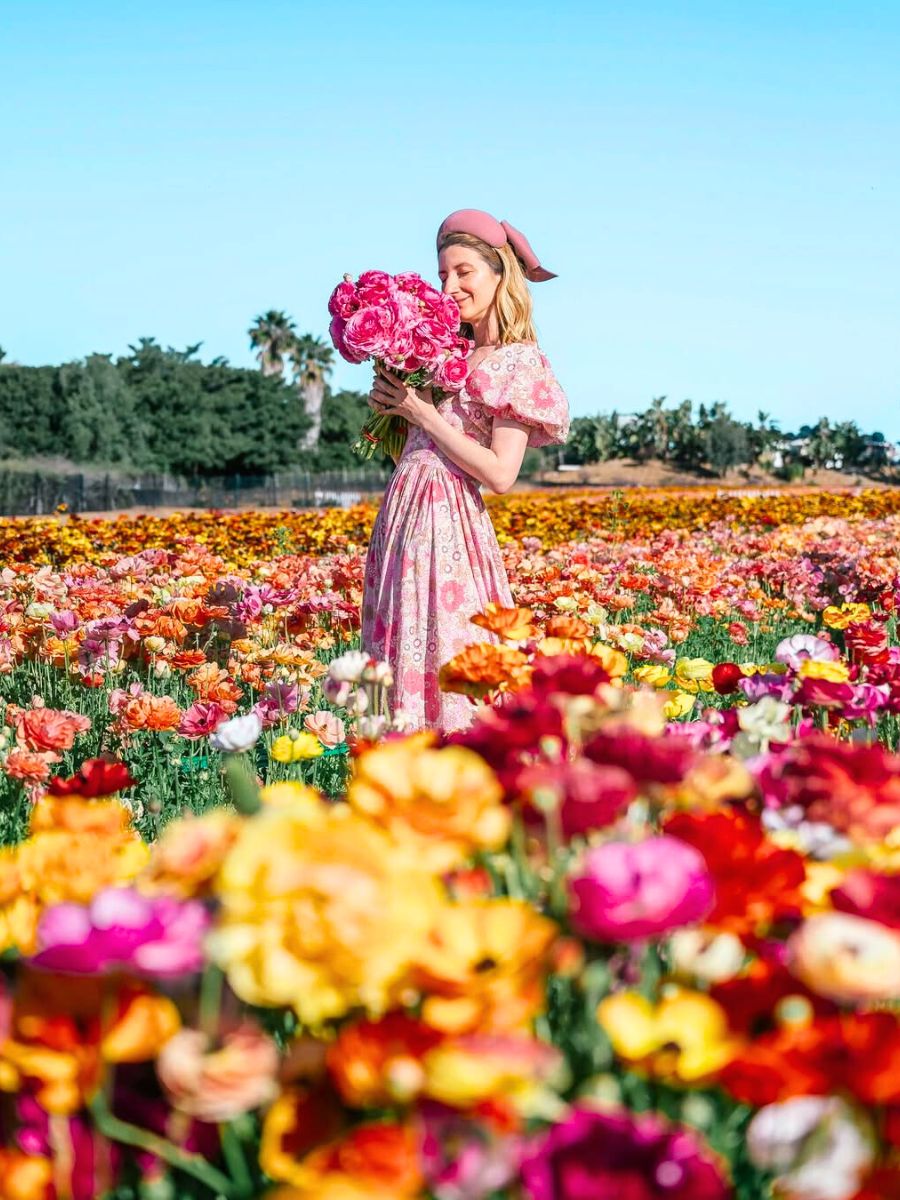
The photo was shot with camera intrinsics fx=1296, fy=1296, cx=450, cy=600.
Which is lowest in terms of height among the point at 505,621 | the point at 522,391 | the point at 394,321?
the point at 505,621

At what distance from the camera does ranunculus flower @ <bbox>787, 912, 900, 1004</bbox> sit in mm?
694

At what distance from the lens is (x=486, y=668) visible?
1.33 metres

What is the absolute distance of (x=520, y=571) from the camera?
17.7 ft

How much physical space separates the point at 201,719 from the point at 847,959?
205 centimetres

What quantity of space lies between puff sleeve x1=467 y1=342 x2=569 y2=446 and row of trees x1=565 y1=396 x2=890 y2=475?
63.4 metres

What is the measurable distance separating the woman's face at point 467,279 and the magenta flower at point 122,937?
9.16ft

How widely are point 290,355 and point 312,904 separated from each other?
5285cm

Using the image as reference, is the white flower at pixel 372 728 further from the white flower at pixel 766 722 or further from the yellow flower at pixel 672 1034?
the yellow flower at pixel 672 1034

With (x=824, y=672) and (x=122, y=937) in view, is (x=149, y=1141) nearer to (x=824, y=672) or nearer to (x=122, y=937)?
(x=122, y=937)

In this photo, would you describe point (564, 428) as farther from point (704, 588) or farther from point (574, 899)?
point (574, 899)

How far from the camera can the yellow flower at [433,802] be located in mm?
802

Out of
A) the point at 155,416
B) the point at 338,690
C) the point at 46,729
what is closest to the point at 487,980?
the point at 338,690

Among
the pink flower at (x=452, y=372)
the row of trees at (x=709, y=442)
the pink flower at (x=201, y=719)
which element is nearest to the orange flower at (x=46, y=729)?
the pink flower at (x=201, y=719)

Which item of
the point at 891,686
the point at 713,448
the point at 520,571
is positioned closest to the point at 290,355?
the point at 713,448
